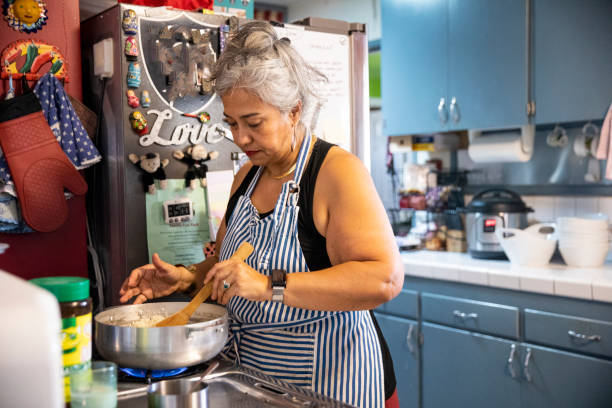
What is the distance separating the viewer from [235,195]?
1.65m

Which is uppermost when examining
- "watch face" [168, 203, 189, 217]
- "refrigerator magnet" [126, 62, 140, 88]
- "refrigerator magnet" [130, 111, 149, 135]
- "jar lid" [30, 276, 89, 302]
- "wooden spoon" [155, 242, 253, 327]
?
"refrigerator magnet" [126, 62, 140, 88]

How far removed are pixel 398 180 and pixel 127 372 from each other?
10.0ft

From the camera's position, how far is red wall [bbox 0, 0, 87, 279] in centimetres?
180

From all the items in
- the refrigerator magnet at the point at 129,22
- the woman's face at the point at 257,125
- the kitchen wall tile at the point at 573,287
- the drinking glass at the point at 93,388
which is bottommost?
the kitchen wall tile at the point at 573,287

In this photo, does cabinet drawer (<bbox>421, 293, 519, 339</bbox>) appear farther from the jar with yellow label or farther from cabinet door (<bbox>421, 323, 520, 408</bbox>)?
the jar with yellow label

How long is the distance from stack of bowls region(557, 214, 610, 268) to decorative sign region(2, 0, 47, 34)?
2316mm

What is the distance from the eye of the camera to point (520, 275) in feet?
8.83

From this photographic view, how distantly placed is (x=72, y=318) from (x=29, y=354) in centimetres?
40

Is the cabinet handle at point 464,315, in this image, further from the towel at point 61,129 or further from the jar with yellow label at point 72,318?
the jar with yellow label at point 72,318

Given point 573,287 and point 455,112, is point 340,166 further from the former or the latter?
point 455,112

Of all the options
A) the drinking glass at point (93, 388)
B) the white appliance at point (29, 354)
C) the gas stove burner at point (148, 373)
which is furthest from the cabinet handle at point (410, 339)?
the white appliance at point (29, 354)

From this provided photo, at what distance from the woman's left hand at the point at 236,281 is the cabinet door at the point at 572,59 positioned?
210 cm

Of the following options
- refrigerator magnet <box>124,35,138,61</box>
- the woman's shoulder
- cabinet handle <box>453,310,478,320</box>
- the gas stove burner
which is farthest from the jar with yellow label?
cabinet handle <box>453,310,478,320</box>

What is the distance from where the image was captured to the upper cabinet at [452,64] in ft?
9.87
